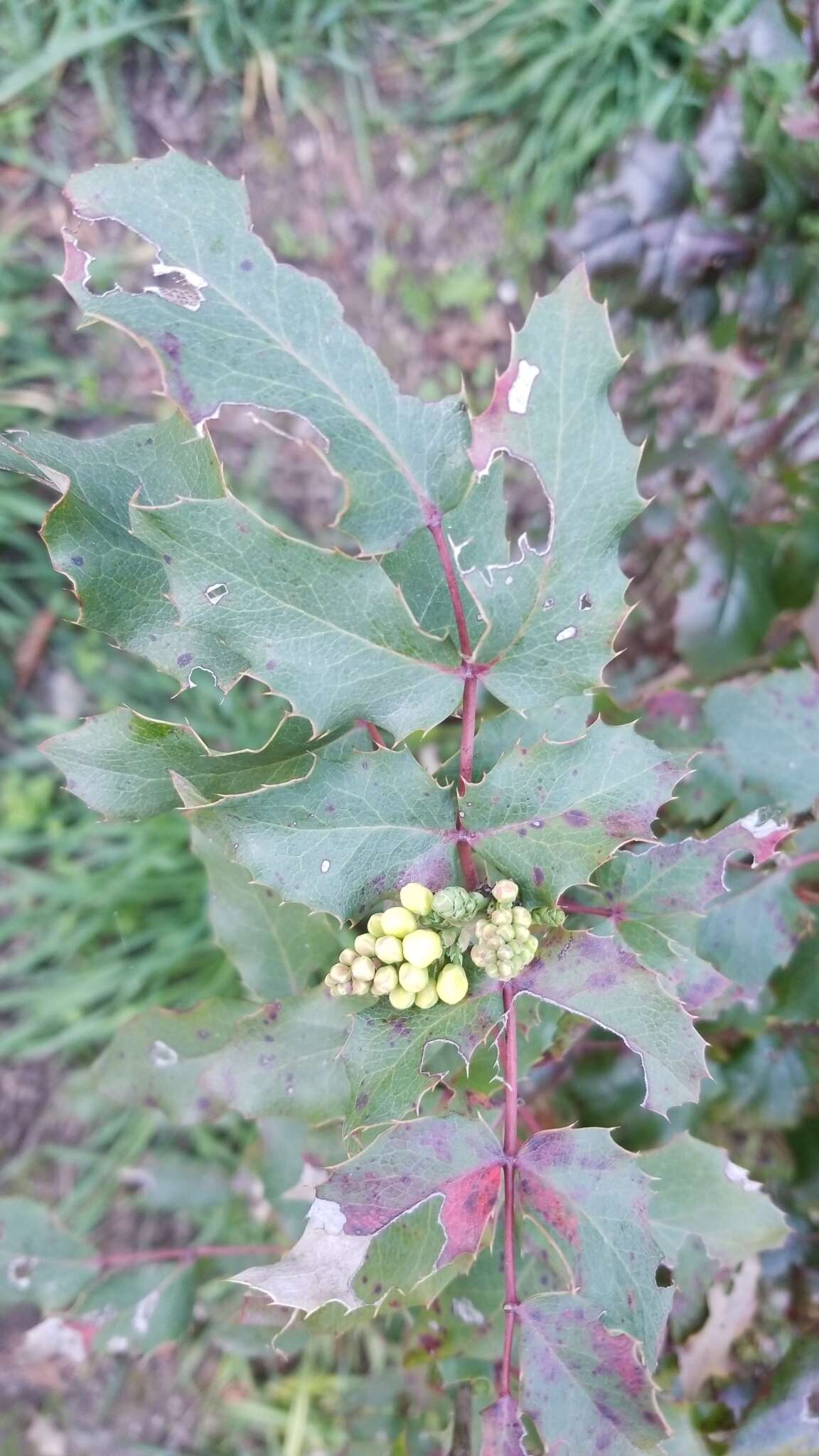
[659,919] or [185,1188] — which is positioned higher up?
[659,919]

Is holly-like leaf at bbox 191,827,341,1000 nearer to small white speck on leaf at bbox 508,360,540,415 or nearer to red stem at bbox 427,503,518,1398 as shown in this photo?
red stem at bbox 427,503,518,1398

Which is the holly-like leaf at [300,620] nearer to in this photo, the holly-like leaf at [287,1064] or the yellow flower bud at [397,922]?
the yellow flower bud at [397,922]

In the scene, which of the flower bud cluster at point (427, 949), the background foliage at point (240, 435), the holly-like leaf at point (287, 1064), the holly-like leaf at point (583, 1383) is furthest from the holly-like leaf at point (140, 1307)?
the flower bud cluster at point (427, 949)

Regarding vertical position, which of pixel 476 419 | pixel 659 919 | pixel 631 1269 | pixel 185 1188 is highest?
pixel 476 419

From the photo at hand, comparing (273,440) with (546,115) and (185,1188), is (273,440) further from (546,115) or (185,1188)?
(185,1188)

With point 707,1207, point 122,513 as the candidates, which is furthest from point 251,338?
point 707,1207

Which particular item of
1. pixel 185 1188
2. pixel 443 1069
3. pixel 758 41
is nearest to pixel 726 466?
pixel 758 41

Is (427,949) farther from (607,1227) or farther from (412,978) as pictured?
(607,1227)
